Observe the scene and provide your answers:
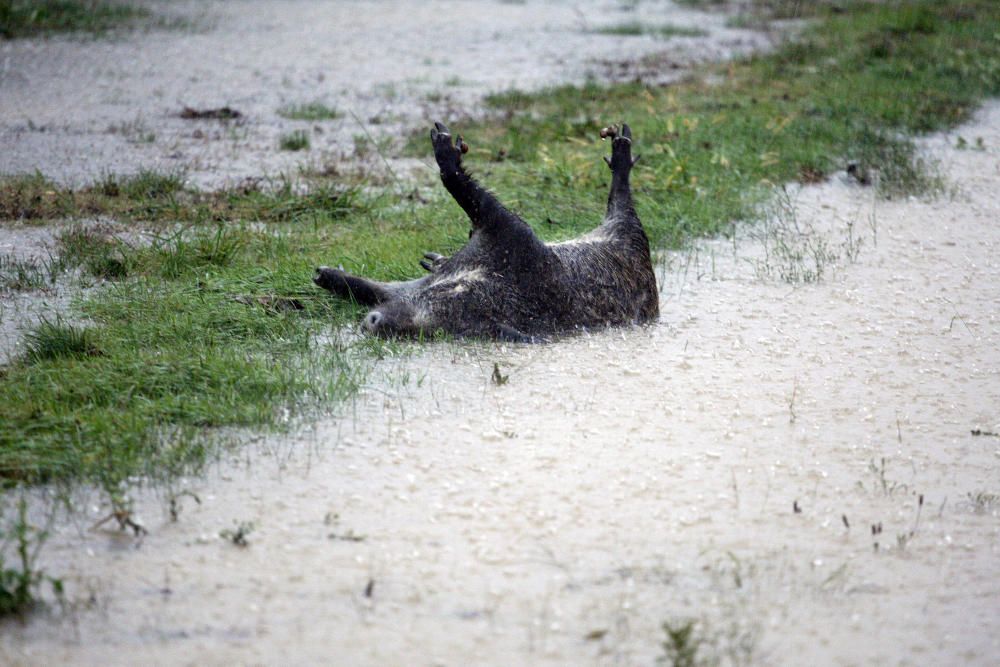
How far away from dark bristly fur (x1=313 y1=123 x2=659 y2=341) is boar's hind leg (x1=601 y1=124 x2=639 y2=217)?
17.4 inches

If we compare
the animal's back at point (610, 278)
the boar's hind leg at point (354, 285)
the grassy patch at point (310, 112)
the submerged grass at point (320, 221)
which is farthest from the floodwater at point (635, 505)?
the grassy patch at point (310, 112)

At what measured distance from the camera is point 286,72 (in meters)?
10.8

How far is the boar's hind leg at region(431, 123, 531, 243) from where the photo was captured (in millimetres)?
5090

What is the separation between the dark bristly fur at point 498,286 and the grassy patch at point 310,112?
166 inches

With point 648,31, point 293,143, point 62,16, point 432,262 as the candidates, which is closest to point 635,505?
point 432,262

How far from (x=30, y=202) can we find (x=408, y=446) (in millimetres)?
3770

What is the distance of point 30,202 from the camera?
6.54 metres

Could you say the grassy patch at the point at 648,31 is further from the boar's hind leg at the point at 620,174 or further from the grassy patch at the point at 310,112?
the boar's hind leg at the point at 620,174

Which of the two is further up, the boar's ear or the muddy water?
the muddy water

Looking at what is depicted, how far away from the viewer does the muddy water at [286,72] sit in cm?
796

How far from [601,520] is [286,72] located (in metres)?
8.33

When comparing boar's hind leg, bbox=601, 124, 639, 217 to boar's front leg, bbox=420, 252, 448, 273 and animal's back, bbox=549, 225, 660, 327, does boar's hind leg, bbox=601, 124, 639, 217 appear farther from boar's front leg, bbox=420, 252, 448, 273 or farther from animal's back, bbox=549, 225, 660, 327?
boar's front leg, bbox=420, 252, 448, 273

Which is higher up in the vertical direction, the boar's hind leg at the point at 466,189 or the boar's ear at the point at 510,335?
the boar's hind leg at the point at 466,189

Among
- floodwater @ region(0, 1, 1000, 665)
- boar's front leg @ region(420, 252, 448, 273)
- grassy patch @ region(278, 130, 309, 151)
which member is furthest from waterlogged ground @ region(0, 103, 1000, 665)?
grassy patch @ region(278, 130, 309, 151)
